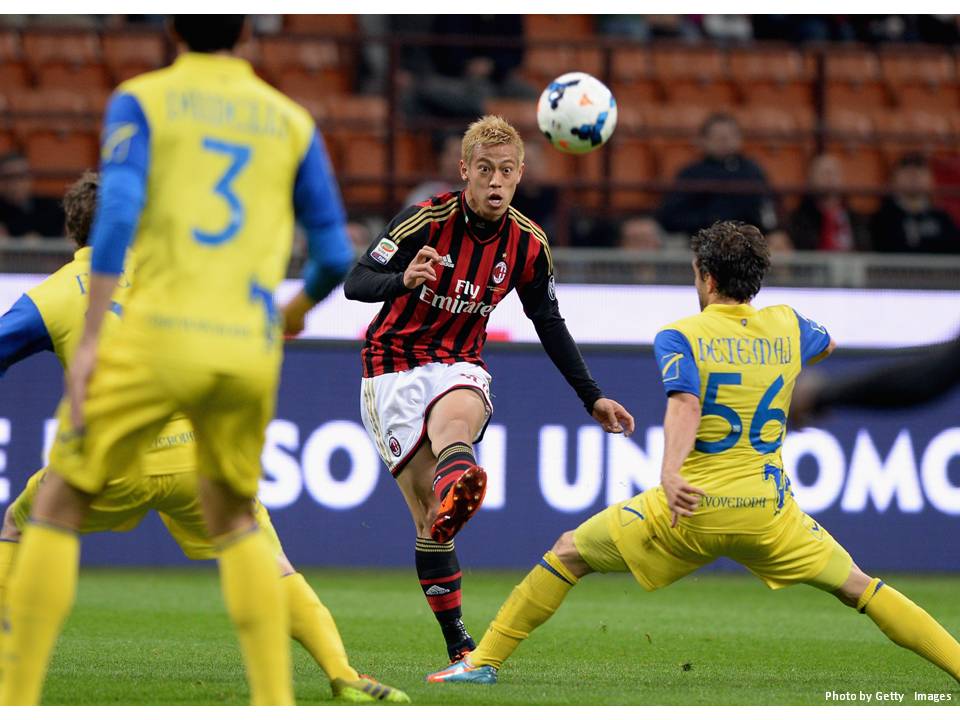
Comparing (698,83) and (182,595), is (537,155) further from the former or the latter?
(182,595)

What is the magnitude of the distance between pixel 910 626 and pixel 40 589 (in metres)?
3.12

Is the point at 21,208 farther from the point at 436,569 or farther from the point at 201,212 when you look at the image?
the point at 201,212

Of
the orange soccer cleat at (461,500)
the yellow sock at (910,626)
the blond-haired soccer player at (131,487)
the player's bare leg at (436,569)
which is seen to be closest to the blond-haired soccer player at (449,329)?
the player's bare leg at (436,569)

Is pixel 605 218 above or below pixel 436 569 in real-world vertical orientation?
above

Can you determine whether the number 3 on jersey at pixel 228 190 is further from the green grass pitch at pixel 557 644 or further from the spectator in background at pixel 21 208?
the spectator in background at pixel 21 208

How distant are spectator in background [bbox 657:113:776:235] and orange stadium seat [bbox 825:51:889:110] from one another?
260 cm

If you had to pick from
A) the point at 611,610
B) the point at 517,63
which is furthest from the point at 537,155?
the point at 611,610

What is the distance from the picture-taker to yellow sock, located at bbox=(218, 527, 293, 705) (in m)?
4.05

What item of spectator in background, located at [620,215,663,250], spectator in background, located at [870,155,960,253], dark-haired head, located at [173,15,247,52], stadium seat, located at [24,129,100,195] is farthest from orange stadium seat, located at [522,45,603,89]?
dark-haired head, located at [173,15,247,52]

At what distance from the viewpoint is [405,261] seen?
6.27 meters

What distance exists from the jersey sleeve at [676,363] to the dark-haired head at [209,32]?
2061 mm

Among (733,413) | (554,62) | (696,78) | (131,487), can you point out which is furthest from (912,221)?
(131,487)

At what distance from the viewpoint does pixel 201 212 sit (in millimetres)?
3920

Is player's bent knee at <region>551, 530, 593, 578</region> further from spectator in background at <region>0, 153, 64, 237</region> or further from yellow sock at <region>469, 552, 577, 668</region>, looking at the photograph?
spectator in background at <region>0, 153, 64, 237</region>
